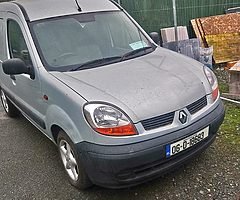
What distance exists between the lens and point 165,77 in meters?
2.88

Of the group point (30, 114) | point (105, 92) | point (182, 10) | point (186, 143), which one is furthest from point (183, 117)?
point (182, 10)

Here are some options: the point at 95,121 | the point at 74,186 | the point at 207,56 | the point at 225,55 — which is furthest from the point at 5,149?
the point at 225,55

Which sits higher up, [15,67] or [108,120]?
[15,67]

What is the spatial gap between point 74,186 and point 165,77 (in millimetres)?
1367

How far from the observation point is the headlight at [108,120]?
2451 mm

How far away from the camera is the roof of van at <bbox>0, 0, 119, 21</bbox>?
3523mm

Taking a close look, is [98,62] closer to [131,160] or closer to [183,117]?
[183,117]

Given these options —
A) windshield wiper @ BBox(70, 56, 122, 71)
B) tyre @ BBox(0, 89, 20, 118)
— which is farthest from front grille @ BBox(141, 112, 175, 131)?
tyre @ BBox(0, 89, 20, 118)

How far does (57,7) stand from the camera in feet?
12.0

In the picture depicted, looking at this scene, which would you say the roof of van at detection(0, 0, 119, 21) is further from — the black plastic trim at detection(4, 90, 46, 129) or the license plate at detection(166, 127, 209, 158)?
the license plate at detection(166, 127, 209, 158)

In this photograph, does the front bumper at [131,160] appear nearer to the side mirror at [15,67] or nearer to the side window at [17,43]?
the side mirror at [15,67]

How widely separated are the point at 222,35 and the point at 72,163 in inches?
177

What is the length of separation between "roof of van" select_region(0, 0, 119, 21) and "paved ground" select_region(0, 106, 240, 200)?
1596 millimetres

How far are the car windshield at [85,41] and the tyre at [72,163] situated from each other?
0.72m
